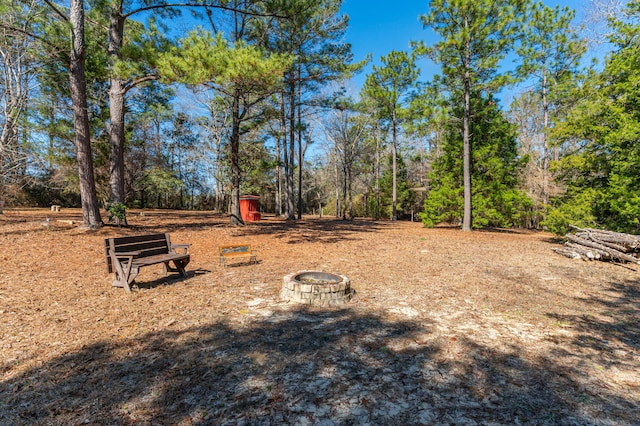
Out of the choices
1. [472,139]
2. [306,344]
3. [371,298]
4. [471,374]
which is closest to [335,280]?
[371,298]

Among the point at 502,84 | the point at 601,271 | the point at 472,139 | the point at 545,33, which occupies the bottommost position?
the point at 601,271

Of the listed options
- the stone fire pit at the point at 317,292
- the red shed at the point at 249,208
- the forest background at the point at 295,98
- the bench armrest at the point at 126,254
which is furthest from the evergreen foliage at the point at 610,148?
the red shed at the point at 249,208

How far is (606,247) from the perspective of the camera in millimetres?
7902

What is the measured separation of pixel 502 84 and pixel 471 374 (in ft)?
46.6

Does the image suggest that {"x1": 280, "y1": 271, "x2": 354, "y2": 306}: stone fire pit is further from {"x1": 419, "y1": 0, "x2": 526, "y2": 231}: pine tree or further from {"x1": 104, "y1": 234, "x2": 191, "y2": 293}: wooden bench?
{"x1": 419, "y1": 0, "x2": 526, "y2": 231}: pine tree

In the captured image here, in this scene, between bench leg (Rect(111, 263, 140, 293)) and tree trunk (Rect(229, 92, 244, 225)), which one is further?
tree trunk (Rect(229, 92, 244, 225))

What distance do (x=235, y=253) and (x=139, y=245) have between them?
201 cm

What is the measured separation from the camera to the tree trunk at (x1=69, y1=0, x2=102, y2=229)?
8.65 m

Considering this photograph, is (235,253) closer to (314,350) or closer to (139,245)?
(139,245)

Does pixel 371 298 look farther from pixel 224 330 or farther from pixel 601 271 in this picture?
pixel 601 271

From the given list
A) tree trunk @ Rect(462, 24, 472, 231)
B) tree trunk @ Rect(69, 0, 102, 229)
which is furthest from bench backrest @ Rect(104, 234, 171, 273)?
tree trunk @ Rect(462, 24, 472, 231)

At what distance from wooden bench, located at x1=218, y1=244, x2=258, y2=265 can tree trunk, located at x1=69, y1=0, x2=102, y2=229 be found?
565 cm

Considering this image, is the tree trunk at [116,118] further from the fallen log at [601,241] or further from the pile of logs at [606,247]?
the fallen log at [601,241]

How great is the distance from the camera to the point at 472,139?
15.5 meters
